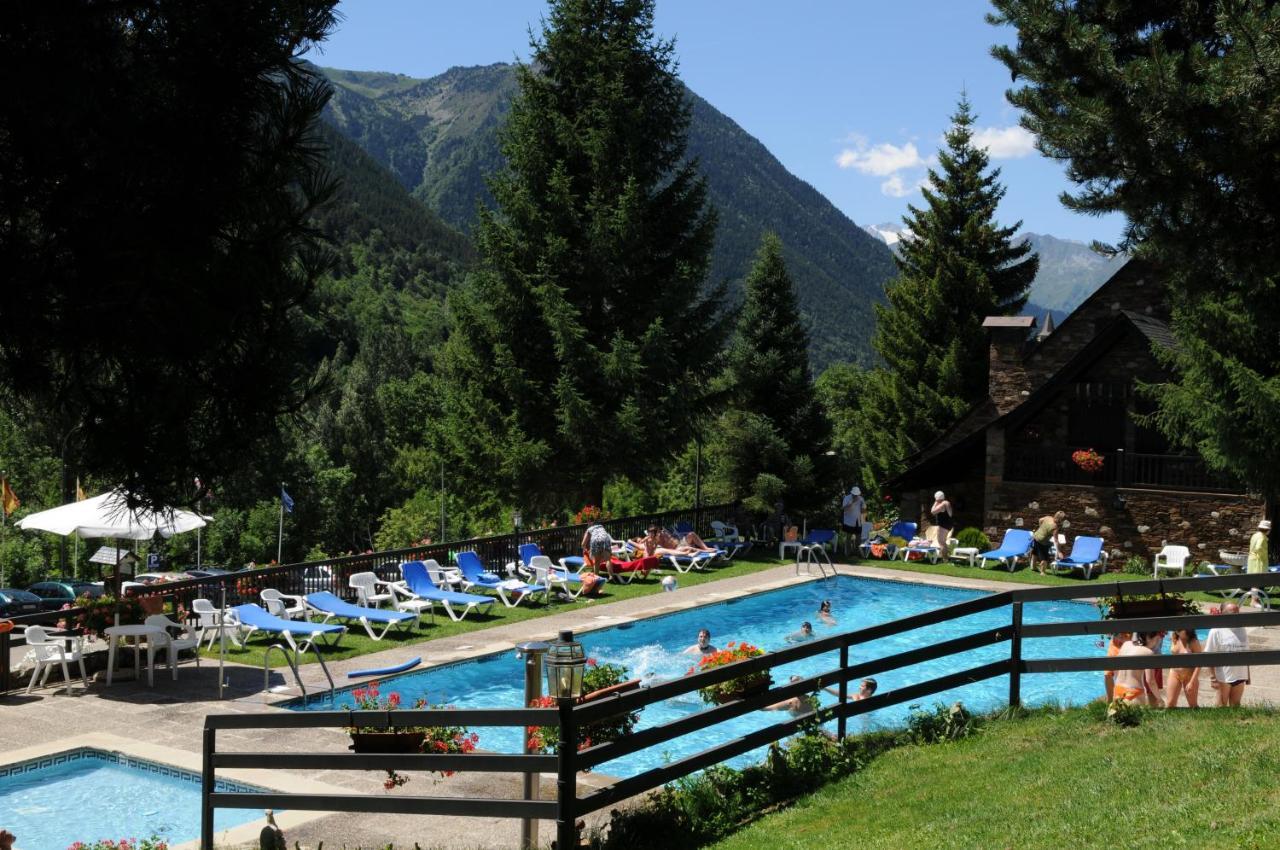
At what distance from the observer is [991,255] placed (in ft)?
123

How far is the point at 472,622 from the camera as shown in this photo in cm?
1686

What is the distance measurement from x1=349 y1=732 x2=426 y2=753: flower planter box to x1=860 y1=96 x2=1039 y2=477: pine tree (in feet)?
100

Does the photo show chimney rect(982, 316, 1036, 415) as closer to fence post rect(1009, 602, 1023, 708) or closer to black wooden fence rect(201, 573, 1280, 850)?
black wooden fence rect(201, 573, 1280, 850)

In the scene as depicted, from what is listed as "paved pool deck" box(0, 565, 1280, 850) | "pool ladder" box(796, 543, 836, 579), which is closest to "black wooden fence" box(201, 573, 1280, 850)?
"paved pool deck" box(0, 565, 1280, 850)

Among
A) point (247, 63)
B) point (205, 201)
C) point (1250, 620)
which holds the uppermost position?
point (247, 63)

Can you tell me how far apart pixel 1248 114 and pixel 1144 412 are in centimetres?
1946

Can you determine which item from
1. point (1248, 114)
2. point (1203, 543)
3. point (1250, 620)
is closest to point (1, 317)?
point (1248, 114)

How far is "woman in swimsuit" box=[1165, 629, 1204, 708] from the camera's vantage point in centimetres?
886

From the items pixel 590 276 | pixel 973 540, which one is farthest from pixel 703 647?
pixel 590 276

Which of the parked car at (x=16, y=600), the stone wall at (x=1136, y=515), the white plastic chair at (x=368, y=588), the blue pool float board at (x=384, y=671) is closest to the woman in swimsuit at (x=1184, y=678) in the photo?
the blue pool float board at (x=384, y=671)

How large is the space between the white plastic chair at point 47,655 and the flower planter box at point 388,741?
654 cm

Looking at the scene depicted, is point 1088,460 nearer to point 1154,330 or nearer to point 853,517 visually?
point 1154,330

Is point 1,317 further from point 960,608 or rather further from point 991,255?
point 991,255

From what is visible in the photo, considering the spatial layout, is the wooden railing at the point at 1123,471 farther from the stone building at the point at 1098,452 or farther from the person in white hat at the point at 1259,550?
the person in white hat at the point at 1259,550
